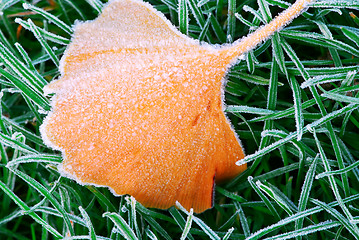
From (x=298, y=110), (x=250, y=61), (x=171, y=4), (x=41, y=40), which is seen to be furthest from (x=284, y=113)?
(x=41, y=40)

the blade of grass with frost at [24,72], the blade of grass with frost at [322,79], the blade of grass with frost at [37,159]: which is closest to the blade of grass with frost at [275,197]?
the blade of grass with frost at [322,79]

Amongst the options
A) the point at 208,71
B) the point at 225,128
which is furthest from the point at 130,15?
the point at 225,128

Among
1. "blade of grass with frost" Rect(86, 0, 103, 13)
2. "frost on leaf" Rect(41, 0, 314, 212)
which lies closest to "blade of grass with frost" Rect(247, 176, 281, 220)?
"frost on leaf" Rect(41, 0, 314, 212)

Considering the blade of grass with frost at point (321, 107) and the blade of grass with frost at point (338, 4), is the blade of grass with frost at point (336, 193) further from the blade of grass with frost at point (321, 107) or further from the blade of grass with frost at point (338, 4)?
the blade of grass with frost at point (338, 4)

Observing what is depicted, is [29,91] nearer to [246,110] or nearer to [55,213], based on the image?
[55,213]

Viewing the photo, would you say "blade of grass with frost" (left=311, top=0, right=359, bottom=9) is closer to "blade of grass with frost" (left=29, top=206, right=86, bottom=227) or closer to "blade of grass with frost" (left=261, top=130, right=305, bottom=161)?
"blade of grass with frost" (left=261, top=130, right=305, bottom=161)
